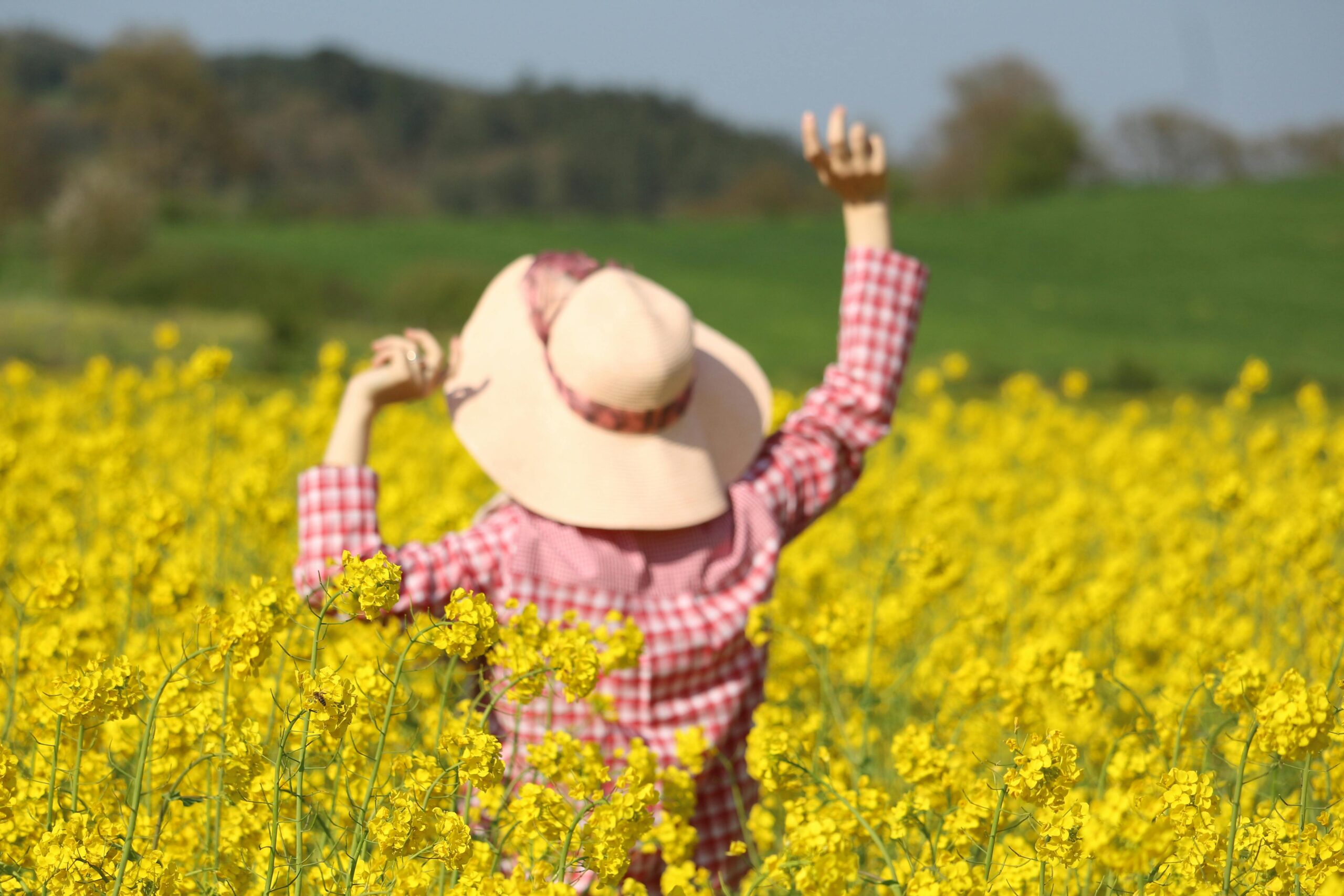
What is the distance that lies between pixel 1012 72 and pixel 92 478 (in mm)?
59238

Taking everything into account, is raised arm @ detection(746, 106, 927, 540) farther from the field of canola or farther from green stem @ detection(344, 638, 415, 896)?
green stem @ detection(344, 638, 415, 896)

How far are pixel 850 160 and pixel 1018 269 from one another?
31.0 m

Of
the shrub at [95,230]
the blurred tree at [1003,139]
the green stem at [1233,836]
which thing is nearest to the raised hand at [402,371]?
the green stem at [1233,836]

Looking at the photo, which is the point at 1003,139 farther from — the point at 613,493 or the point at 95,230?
the point at 613,493

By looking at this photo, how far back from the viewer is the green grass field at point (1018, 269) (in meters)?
20.5

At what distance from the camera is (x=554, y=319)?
262 centimetres

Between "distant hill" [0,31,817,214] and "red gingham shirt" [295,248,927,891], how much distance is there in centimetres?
5078

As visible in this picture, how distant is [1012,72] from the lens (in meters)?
59.9

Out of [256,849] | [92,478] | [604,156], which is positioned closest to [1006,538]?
[92,478]

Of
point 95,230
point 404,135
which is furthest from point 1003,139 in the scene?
point 404,135

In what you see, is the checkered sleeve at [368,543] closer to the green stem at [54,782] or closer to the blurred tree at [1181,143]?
the green stem at [54,782]

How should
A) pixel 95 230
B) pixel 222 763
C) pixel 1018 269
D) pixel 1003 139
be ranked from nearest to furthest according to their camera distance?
1. pixel 222 763
2. pixel 95 230
3. pixel 1018 269
4. pixel 1003 139

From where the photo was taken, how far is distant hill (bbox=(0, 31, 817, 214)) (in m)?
56.1

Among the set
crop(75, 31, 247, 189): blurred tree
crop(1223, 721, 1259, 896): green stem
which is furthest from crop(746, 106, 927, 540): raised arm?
crop(75, 31, 247, 189): blurred tree
